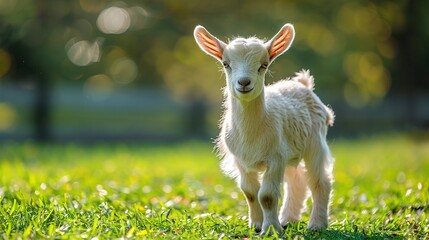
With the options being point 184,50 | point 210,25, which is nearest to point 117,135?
point 210,25

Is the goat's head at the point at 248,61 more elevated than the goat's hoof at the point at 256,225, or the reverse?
the goat's head at the point at 248,61

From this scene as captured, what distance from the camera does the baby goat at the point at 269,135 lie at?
5.76 metres

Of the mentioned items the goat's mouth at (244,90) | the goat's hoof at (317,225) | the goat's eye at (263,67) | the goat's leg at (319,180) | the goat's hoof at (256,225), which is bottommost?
the goat's hoof at (256,225)

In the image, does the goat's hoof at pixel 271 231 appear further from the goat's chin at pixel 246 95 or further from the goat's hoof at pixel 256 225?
the goat's chin at pixel 246 95

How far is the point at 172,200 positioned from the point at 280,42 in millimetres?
2479

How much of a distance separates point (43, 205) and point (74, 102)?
19.7 m

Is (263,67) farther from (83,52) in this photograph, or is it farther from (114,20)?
(114,20)

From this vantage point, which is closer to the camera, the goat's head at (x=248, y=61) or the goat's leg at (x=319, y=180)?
the goat's head at (x=248, y=61)

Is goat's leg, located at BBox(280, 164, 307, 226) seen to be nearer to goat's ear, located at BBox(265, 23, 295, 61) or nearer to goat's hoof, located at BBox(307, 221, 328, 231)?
goat's hoof, located at BBox(307, 221, 328, 231)

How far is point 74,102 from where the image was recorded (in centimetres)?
2552

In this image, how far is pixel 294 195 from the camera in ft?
22.0

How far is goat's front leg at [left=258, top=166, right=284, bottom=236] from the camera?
18.9 feet

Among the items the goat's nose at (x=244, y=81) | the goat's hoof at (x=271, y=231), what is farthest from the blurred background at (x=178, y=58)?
the goat's hoof at (x=271, y=231)

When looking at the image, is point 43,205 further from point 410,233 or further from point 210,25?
point 210,25
